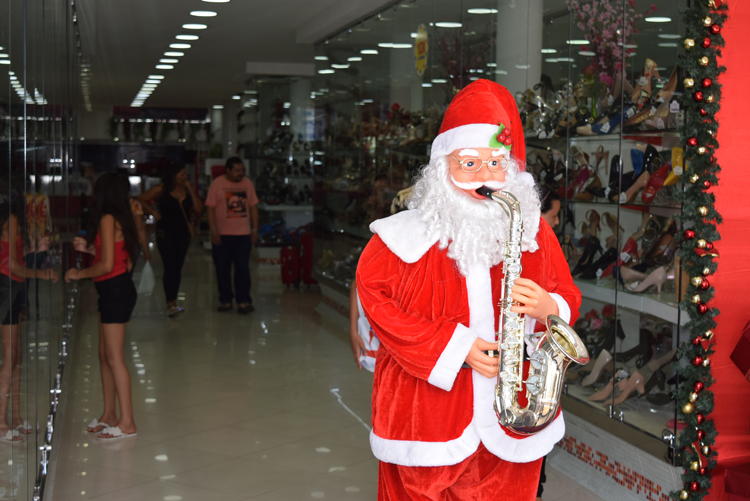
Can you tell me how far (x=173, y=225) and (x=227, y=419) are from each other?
12.6 ft

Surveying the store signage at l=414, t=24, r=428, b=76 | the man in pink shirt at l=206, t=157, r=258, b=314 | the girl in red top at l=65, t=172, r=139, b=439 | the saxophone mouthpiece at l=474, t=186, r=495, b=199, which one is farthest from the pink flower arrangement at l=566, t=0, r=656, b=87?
the man in pink shirt at l=206, t=157, r=258, b=314

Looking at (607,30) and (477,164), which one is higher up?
(607,30)

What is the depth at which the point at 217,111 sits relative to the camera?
22766 millimetres

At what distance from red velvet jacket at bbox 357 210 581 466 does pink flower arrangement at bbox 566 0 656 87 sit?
6.28 ft

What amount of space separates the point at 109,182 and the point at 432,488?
2900 mm

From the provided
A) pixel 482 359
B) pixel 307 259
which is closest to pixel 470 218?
pixel 482 359

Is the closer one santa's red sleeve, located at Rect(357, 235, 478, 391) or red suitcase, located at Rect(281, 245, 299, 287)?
santa's red sleeve, located at Rect(357, 235, 478, 391)

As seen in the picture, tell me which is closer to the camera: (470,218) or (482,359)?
(482,359)

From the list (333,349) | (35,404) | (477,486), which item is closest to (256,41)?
(333,349)

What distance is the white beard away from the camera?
2.21 m

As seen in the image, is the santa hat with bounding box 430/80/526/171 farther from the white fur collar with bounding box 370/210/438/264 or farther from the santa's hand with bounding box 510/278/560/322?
the santa's hand with bounding box 510/278/560/322

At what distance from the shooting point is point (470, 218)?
2244 mm

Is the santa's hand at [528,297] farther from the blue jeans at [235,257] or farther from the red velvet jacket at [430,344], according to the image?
the blue jeans at [235,257]

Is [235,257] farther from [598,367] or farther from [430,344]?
[430,344]
